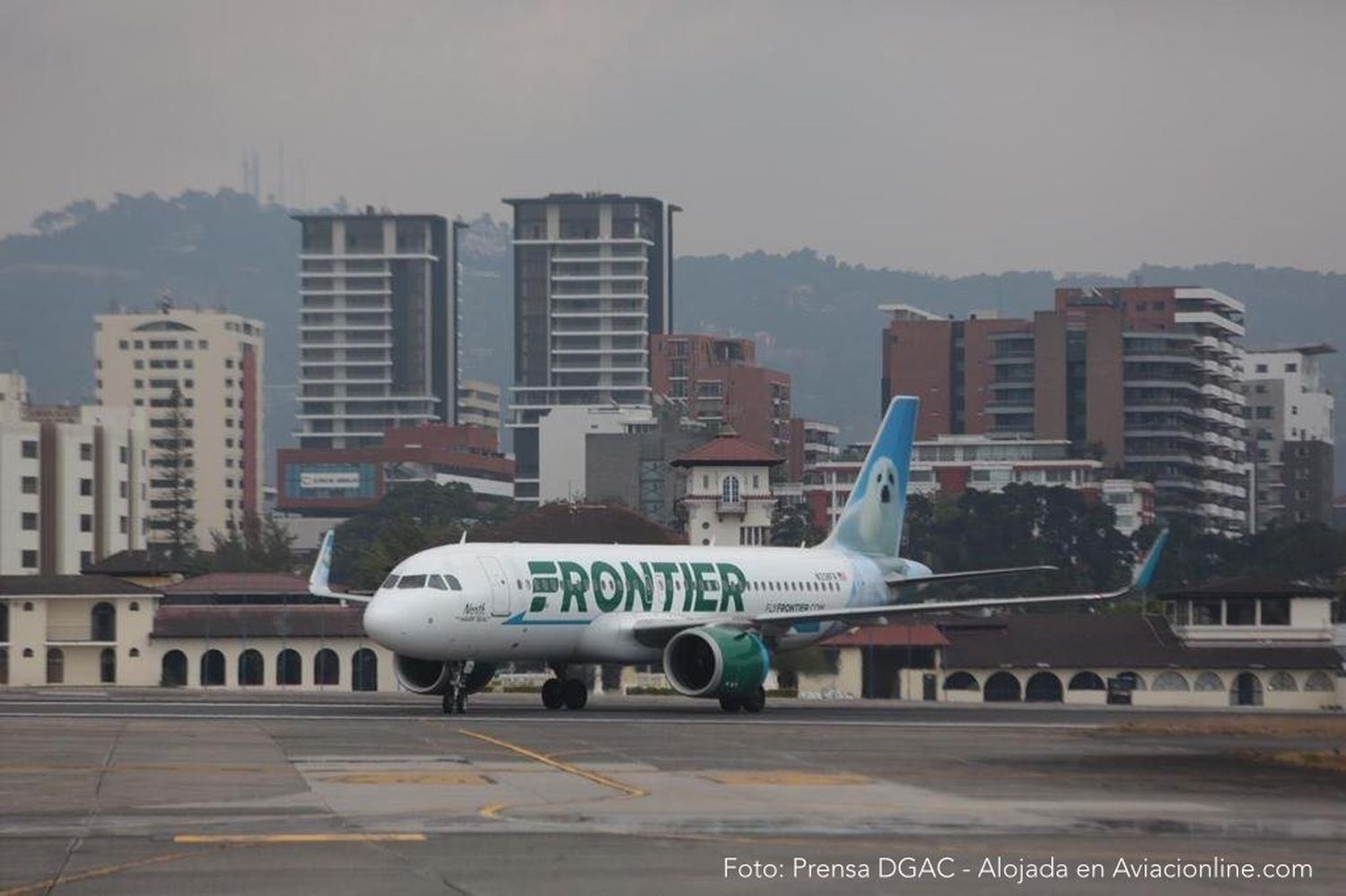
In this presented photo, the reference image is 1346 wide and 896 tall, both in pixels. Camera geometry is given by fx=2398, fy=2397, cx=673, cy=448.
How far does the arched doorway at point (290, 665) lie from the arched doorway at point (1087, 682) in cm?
3338

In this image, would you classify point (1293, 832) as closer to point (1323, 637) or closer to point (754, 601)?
point (754, 601)

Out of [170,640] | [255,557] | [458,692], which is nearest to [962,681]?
[170,640]

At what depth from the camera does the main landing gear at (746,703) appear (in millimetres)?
56094

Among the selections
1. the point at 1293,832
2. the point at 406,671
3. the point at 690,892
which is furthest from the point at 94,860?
the point at 406,671

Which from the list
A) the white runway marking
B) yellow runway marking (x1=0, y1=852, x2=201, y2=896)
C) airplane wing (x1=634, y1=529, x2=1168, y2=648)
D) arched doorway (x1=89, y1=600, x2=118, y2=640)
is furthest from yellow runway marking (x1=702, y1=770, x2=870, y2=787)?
arched doorway (x1=89, y1=600, x2=118, y2=640)

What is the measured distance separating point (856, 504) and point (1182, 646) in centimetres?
4056

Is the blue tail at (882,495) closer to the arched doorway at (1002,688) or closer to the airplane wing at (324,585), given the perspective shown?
the airplane wing at (324,585)

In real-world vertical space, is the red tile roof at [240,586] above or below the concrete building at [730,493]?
below

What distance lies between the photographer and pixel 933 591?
15412 centimetres

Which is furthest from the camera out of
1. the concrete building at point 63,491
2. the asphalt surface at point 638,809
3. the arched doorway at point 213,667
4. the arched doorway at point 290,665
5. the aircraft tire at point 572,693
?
the concrete building at point 63,491

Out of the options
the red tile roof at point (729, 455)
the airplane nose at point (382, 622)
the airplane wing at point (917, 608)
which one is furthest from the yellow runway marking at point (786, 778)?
the red tile roof at point (729, 455)

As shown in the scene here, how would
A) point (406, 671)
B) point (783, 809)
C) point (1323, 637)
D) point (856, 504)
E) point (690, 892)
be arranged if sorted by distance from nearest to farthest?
A: point (690, 892), point (783, 809), point (406, 671), point (856, 504), point (1323, 637)

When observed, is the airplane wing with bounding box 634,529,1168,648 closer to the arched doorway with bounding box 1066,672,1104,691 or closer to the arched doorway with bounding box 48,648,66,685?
the arched doorway with bounding box 1066,672,1104,691

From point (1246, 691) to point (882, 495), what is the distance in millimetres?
36185
